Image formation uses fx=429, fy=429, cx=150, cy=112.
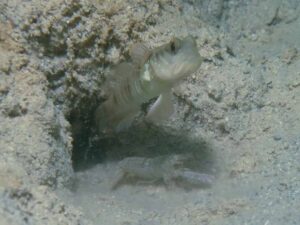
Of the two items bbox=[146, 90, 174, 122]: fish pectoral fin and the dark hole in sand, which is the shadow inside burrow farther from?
bbox=[146, 90, 174, 122]: fish pectoral fin

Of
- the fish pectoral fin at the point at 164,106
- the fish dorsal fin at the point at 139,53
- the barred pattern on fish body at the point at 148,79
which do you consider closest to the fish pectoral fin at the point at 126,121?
the barred pattern on fish body at the point at 148,79

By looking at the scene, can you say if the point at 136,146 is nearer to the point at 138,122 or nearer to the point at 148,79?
the point at 138,122

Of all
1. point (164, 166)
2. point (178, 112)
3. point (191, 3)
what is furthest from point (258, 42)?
point (164, 166)

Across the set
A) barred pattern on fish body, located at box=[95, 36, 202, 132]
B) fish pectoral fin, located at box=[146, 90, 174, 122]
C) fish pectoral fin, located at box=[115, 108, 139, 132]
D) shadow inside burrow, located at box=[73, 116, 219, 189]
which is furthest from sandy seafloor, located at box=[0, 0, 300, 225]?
fish pectoral fin, located at box=[146, 90, 174, 122]

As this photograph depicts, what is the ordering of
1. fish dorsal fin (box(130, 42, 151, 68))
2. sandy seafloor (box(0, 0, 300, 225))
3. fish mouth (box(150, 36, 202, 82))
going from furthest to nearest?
fish dorsal fin (box(130, 42, 151, 68)) → fish mouth (box(150, 36, 202, 82)) → sandy seafloor (box(0, 0, 300, 225))

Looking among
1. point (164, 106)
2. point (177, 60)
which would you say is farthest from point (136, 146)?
point (177, 60)

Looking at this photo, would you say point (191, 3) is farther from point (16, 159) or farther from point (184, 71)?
point (16, 159)
